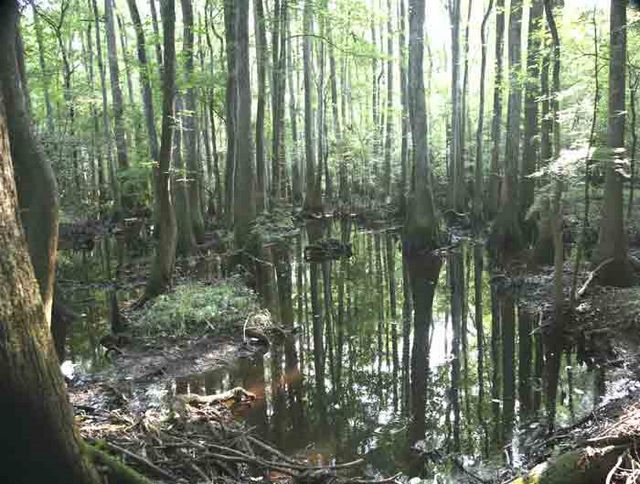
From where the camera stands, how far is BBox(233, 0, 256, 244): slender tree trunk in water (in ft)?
45.6

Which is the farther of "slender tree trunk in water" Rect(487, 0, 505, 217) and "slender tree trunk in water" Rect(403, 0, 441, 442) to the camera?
"slender tree trunk in water" Rect(487, 0, 505, 217)

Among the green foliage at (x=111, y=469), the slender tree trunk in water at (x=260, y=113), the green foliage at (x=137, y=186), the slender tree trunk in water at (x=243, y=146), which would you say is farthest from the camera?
the green foliage at (x=137, y=186)

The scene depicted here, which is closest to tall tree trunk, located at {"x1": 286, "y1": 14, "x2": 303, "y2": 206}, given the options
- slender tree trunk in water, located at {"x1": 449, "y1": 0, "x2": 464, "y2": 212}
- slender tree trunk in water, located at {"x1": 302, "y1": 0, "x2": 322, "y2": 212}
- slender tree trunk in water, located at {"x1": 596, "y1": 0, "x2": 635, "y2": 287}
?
slender tree trunk in water, located at {"x1": 302, "y1": 0, "x2": 322, "y2": 212}

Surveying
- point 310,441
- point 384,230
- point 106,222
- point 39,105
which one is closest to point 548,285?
point 310,441

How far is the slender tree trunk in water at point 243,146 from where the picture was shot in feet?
45.6

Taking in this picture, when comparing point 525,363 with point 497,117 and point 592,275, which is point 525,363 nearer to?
point 592,275

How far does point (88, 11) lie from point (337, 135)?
13.4m

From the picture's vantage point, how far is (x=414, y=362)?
825 cm

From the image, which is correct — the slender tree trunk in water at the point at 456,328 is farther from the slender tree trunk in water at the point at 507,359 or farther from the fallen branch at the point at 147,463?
the fallen branch at the point at 147,463

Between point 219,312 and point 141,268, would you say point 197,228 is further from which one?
point 219,312

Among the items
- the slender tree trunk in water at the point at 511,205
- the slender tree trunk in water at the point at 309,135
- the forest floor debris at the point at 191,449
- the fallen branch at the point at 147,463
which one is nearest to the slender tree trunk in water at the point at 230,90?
the slender tree trunk in water at the point at 309,135

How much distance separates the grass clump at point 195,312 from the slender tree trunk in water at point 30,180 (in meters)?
3.42

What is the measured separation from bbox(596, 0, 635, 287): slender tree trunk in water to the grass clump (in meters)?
5.67

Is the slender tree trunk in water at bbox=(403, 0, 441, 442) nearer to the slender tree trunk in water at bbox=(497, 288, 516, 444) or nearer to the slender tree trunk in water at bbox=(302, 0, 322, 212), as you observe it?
the slender tree trunk in water at bbox=(497, 288, 516, 444)
